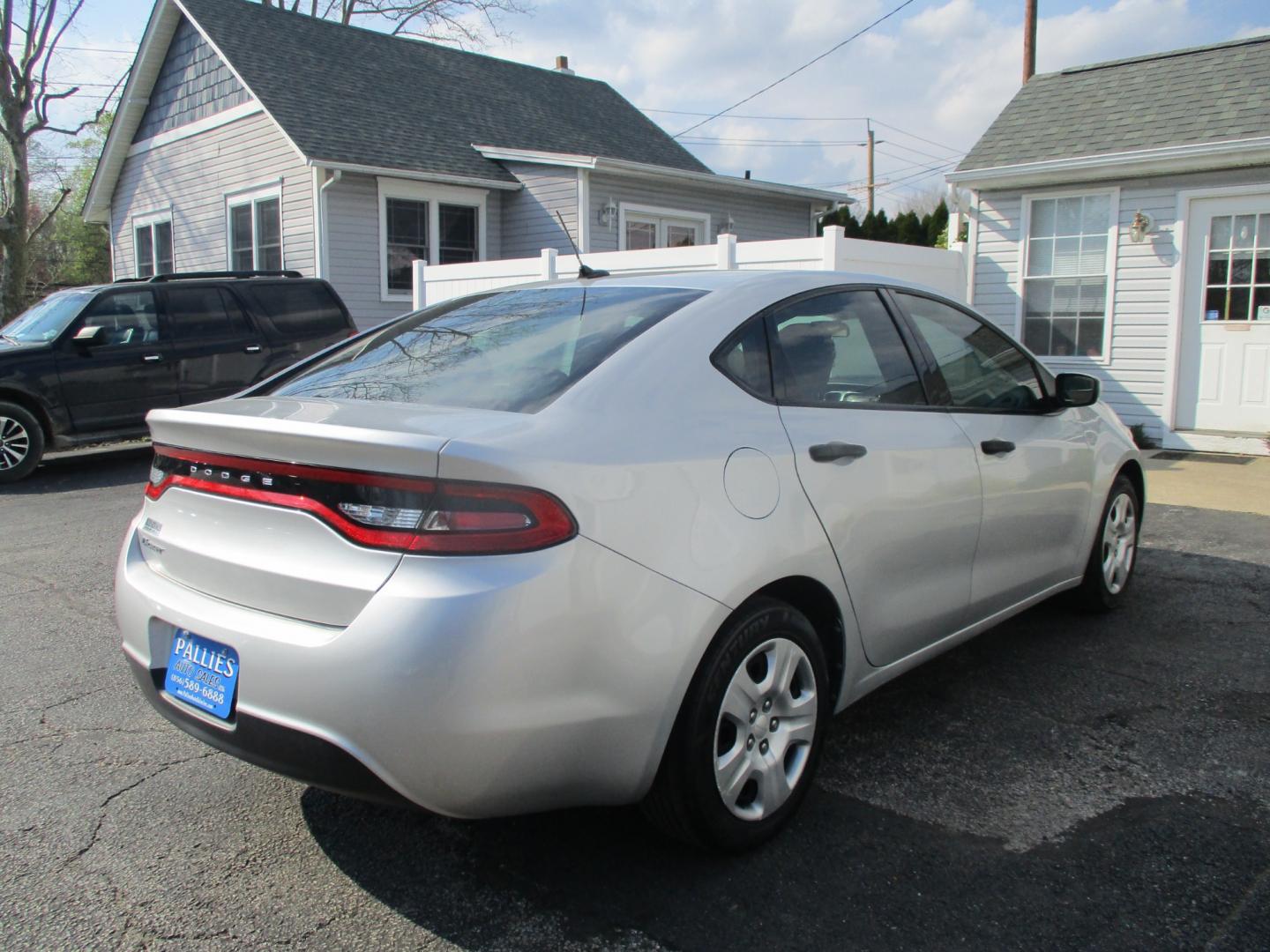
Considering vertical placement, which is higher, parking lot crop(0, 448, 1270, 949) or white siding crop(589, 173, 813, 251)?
white siding crop(589, 173, 813, 251)

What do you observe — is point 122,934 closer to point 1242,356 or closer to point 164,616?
point 164,616

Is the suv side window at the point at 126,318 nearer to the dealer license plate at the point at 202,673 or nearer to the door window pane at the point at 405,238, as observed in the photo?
the door window pane at the point at 405,238

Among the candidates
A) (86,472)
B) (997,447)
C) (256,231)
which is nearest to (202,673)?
(997,447)

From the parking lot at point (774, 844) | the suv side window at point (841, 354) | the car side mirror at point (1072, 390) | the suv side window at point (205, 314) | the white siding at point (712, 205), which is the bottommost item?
the parking lot at point (774, 844)

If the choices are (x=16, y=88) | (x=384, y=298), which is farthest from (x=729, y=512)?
(x=16, y=88)

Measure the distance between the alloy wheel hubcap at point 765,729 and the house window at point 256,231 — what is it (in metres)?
14.4

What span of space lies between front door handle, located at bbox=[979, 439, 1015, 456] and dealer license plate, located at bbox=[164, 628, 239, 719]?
260 cm

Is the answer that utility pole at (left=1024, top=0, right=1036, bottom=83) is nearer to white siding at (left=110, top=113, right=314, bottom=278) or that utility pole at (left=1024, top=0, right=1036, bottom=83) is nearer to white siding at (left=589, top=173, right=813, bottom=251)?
white siding at (left=589, top=173, right=813, bottom=251)

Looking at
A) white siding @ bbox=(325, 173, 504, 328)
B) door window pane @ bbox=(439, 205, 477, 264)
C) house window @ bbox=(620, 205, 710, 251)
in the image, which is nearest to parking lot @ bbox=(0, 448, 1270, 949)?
white siding @ bbox=(325, 173, 504, 328)

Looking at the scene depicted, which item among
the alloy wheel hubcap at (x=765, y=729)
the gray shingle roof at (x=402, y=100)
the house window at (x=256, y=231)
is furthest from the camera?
the house window at (x=256, y=231)

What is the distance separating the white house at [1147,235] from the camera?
9.74m

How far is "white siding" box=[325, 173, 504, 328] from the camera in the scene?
14.6m

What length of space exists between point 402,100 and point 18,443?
955 cm

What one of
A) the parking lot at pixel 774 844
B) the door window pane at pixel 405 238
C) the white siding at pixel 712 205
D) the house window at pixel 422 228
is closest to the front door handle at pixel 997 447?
the parking lot at pixel 774 844
